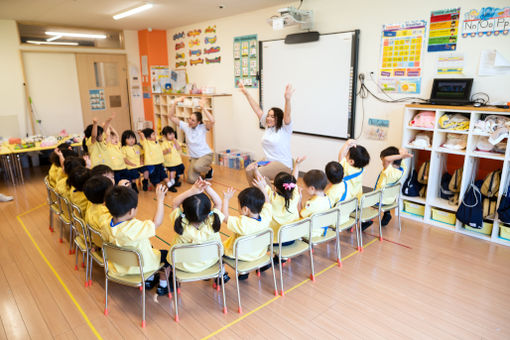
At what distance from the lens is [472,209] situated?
12.1ft

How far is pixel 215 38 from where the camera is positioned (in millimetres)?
7402

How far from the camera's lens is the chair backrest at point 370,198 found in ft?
11.1

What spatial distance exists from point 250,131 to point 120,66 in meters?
4.13

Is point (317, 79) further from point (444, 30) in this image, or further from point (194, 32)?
point (194, 32)

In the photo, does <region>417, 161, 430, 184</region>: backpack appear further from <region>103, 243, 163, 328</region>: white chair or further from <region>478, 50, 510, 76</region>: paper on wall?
<region>103, 243, 163, 328</region>: white chair

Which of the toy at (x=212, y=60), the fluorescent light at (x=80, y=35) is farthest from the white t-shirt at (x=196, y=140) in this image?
the fluorescent light at (x=80, y=35)

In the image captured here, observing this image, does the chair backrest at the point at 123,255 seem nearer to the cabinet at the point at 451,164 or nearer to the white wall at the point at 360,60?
the cabinet at the point at 451,164

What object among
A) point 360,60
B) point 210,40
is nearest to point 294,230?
point 360,60

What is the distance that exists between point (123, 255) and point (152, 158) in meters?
3.29

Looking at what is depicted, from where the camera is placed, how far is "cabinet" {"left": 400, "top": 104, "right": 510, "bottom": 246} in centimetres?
357

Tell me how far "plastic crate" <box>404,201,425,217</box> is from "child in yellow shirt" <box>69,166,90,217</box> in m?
3.72

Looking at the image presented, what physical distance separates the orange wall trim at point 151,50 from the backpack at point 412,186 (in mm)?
6755

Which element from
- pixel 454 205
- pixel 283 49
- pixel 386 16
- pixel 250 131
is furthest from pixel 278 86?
pixel 454 205

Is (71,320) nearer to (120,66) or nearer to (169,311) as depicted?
(169,311)
